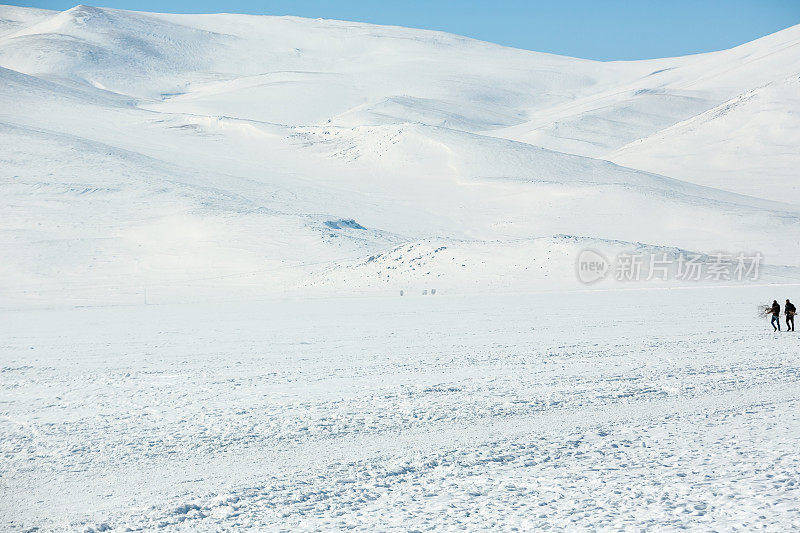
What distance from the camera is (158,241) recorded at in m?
52.9

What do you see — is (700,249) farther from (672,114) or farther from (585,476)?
(672,114)

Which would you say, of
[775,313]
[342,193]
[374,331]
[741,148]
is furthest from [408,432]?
[741,148]

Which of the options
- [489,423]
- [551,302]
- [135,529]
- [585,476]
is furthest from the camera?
[551,302]

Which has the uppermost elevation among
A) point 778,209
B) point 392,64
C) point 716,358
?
point 392,64

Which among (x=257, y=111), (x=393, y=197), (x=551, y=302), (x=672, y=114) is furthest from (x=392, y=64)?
(x=551, y=302)

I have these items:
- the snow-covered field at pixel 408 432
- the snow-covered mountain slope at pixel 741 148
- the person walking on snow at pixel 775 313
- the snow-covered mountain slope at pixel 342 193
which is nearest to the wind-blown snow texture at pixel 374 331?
the snow-covered field at pixel 408 432

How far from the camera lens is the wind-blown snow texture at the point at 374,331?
300 inches

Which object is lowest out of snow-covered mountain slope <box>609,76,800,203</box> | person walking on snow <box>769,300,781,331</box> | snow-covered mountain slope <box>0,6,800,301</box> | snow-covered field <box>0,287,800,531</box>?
snow-covered field <box>0,287,800,531</box>

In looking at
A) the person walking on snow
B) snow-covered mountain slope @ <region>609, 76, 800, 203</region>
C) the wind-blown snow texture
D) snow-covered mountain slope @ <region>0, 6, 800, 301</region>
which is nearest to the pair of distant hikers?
the person walking on snow

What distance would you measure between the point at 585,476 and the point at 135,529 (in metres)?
4.11

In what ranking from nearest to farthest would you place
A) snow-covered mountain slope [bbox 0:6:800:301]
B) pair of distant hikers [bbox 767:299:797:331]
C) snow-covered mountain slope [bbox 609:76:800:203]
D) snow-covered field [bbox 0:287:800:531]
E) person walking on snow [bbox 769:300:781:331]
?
snow-covered field [bbox 0:287:800:531] < pair of distant hikers [bbox 767:299:797:331] < person walking on snow [bbox 769:300:781:331] < snow-covered mountain slope [bbox 0:6:800:301] < snow-covered mountain slope [bbox 609:76:800:203]

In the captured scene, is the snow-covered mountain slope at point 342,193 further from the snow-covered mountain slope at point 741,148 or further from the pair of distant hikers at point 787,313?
the pair of distant hikers at point 787,313

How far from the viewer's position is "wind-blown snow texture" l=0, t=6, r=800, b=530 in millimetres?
7613

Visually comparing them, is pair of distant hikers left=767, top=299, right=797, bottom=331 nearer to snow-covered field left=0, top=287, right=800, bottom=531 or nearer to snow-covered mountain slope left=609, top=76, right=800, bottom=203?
snow-covered field left=0, top=287, right=800, bottom=531
